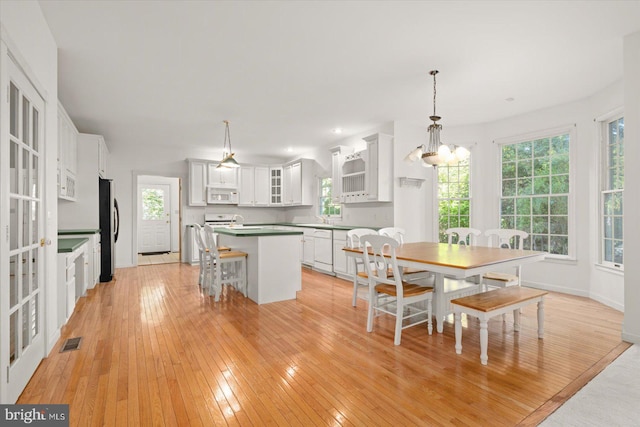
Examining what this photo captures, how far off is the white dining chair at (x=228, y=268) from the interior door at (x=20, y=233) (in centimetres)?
185

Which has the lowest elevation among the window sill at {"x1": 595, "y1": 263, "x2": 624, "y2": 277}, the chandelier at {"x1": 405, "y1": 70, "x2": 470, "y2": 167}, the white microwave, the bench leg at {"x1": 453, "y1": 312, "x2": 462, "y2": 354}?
the bench leg at {"x1": 453, "y1": 312, "x2": 462, "y2": 354}

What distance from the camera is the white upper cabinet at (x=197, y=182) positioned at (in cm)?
725

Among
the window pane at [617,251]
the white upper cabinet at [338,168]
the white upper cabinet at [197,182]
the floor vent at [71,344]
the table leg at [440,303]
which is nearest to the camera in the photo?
the floor vent at [71,344]

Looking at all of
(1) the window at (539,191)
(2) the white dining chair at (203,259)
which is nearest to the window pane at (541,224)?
(1) the window at (539,191)

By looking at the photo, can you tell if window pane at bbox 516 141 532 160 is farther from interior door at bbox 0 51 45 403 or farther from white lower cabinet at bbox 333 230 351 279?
interior door at bbox 0 51 45 403

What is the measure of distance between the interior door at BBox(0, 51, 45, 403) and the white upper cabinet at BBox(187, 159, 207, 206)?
15.9ft

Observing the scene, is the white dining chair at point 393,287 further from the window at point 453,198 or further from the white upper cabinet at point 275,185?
the white upper cabinet at point 275,185

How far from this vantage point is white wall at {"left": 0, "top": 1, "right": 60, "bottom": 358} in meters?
1.94

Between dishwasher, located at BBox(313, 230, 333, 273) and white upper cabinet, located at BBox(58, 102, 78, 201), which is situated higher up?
white upper cabinet, located at BBox(58, 102, 78, 201)

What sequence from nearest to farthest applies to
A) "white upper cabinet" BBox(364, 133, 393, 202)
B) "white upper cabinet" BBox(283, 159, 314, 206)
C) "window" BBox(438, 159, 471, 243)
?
"white upper cabinet" BBox(364, 133, 393, 202) < "window" BBox(438, 159, 471, 243) < "white upper cabinet" BBox(283, 159, 314, 206)

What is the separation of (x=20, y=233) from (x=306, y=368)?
6.77ft

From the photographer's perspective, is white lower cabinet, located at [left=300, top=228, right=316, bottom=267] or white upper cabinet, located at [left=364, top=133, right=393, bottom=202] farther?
white lower cabinet, located at [left=300, top=228, right=316, bottom=267]

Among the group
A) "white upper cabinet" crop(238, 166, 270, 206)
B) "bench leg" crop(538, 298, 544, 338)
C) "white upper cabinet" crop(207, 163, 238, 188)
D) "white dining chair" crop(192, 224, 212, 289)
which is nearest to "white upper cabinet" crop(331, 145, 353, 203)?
"white upper cabinet" crop(238, 166, 270, 206)

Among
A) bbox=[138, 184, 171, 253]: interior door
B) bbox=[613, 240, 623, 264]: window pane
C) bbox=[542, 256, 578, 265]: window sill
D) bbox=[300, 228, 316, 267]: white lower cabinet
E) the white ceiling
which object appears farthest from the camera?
bbox=[138, 184, 171, 253]: interior door
